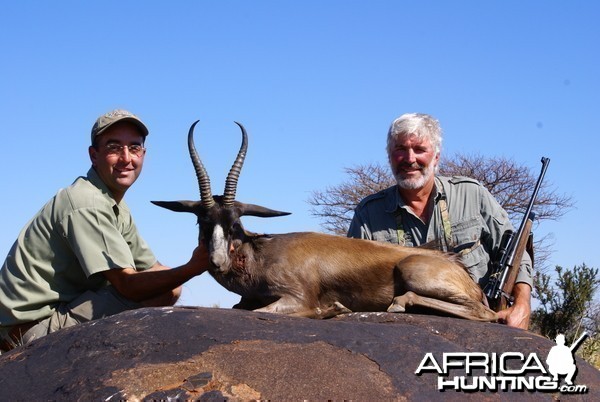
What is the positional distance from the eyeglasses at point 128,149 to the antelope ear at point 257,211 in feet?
3.32

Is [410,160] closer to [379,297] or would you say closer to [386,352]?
[379,297]

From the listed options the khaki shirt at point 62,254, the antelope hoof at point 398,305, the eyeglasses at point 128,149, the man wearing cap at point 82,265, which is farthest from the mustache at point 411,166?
the khaki shirt at point 62,254

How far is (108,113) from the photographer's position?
7602 mm

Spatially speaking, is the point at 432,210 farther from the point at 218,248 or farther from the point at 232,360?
the point at 232,360

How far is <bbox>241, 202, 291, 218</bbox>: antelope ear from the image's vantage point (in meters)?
7.80

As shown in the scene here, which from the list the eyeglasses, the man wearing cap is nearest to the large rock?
the man wearing cap

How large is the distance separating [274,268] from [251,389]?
3438 millimetres

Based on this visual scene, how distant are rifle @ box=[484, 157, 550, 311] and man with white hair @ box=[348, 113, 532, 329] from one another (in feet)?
0.38

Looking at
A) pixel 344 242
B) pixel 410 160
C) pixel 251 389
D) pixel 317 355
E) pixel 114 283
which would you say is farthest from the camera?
pixel 410 160

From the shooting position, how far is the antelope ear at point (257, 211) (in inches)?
307

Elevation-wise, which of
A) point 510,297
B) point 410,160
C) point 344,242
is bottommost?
point 510,297

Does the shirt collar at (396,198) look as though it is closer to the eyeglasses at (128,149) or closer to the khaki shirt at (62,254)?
the eyeglasses at (128,149)

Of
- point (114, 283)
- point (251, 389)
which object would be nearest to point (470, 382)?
point (251, 389)

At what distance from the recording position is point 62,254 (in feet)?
23.8
